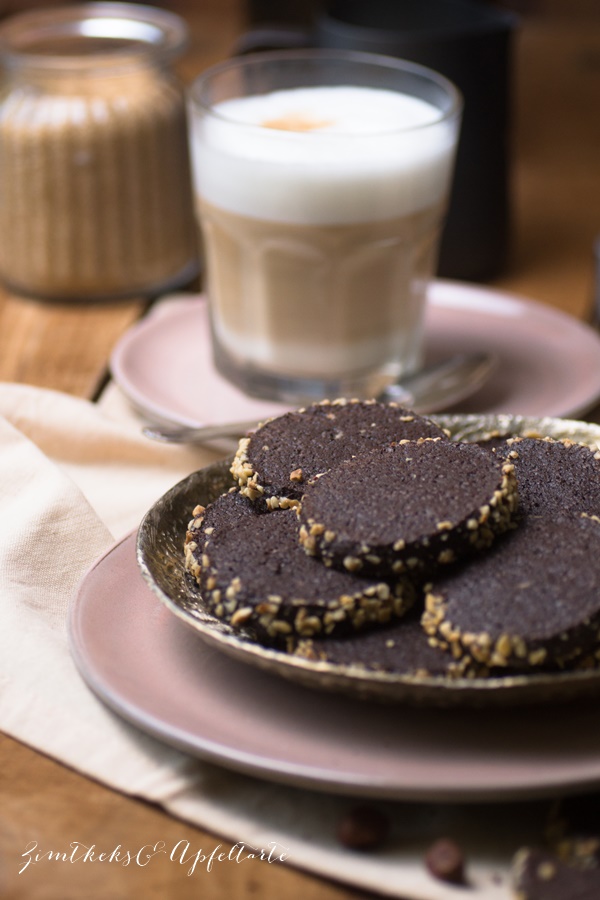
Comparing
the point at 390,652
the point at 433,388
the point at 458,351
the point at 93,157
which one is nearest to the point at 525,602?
the point at 390,652

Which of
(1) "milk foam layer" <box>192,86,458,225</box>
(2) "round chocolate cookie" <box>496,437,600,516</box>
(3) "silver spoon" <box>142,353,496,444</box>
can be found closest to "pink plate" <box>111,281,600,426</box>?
(3) "silver spoon" <box>142,353,496,444</box>

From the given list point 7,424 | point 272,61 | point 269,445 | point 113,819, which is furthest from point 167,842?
point 272,61

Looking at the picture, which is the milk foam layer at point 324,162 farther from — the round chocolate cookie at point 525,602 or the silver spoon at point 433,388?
the round chocolate cookie at point 525,602

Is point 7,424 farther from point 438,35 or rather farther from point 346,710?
point 438,35

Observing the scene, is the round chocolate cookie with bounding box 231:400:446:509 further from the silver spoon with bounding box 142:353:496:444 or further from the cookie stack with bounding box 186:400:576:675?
the silver spoon with bounding box 142:353:496:444

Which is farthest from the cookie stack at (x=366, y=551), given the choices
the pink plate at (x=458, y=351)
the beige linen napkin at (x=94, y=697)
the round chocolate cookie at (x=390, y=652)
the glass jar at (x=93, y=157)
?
the glass jar at (x=93, y=157)
